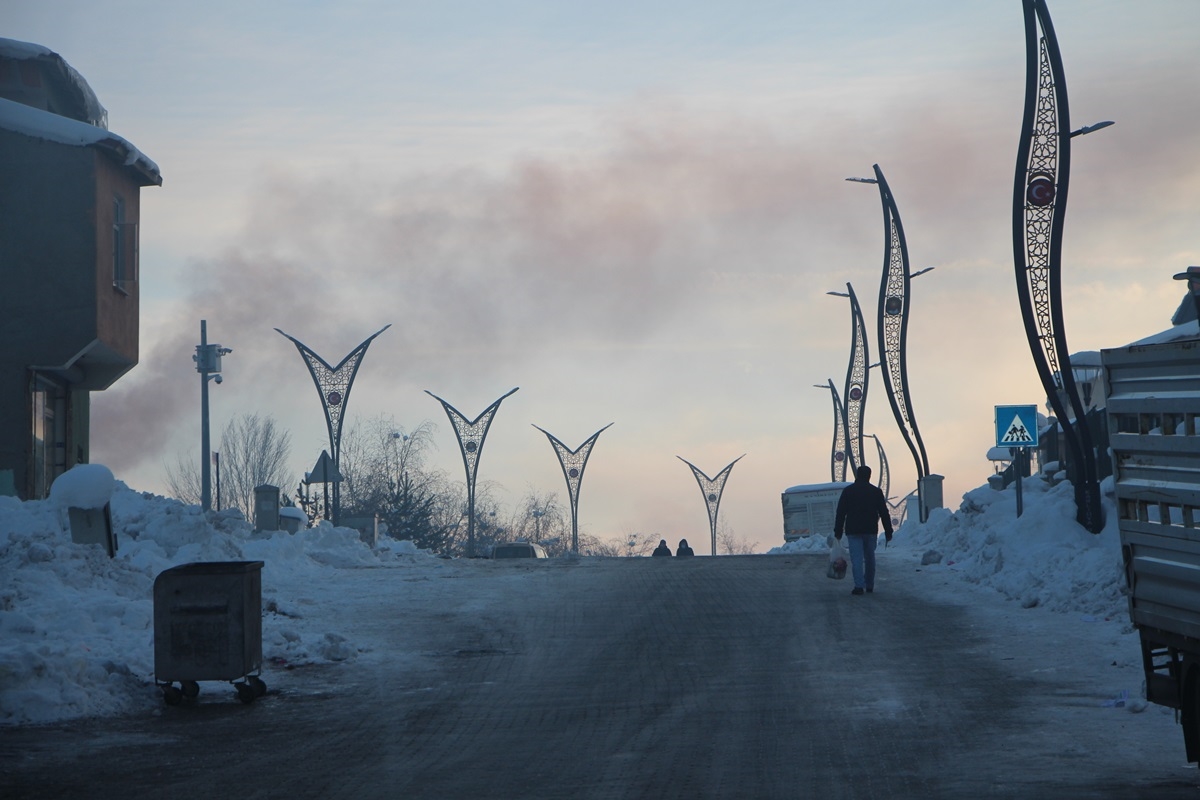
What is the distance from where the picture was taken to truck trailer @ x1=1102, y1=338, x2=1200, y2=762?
24.7 feet

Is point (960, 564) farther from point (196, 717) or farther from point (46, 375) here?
point (46, 375)

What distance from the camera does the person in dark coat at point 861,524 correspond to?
19328mm

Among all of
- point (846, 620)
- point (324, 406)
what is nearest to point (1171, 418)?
point (846, 620)

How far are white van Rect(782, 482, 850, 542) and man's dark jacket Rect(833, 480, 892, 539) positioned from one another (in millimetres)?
37343

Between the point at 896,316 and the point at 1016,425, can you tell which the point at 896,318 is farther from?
the point at 1016,425

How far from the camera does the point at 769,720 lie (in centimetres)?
1005

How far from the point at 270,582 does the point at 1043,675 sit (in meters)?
12.7

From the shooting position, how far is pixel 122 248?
28.0 m

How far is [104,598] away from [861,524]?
987 centimetres

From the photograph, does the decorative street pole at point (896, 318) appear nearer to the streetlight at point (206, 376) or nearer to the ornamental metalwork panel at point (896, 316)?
the ornamental metalwork panel at point (896, 316)

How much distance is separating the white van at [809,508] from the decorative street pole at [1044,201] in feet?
117

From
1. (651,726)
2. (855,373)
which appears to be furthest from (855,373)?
(651,726)

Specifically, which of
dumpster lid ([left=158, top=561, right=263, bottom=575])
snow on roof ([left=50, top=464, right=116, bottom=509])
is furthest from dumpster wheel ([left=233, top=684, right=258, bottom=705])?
snow on roof ([left=50, top=464, right=116, bottom=509])

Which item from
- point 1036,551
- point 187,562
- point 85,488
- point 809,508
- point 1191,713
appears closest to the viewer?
point 1191,713
